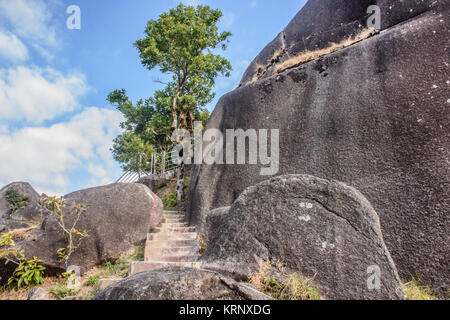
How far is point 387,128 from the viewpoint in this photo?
505 cm

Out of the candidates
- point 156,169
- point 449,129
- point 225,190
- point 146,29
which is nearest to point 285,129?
point 225,190

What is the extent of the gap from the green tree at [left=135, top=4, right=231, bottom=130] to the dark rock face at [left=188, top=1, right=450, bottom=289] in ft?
26.5

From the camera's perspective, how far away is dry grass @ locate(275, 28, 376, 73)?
680 centimetres

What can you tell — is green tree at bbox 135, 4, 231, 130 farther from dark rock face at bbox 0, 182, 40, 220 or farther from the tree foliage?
dark rock face at bbox 0, 182, 40, 220

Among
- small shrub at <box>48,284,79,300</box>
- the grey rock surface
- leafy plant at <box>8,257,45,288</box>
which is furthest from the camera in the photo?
leafy plant at <box>8,257,45,288</box>

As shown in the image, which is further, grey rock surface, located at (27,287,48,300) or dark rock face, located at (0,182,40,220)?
dark rock face, located at (0,182,40,220)

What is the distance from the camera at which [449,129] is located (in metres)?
4.51

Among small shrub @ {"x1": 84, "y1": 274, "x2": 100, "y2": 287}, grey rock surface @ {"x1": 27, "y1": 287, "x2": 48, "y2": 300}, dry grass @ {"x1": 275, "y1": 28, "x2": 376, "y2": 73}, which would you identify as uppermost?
dry grass @ {"x1": 275, "y1": 28, "x2": 376, "y2": 73}

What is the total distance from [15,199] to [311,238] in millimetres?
17542

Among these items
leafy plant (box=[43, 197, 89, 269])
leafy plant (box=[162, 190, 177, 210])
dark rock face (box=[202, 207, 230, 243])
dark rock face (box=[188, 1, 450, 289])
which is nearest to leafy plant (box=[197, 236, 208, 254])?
dark rock face (box=[202, 207, 230, 243])

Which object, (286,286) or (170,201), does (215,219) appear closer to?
(286,286)

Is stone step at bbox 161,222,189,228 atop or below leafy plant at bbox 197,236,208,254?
atop

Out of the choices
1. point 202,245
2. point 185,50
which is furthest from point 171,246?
point 185,50
